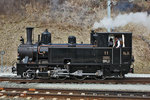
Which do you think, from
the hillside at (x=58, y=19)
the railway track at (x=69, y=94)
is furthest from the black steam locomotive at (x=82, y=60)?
the hillside at (x=58, y=19)

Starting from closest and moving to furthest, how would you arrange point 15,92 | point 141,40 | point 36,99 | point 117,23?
point 36,99, point 15,92, point 117,23, point 141,40

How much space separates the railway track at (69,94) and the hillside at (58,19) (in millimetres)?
12639

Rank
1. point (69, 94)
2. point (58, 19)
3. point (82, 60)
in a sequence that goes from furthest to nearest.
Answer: point (58, 19)
point (82, 60)
point (69, 94)

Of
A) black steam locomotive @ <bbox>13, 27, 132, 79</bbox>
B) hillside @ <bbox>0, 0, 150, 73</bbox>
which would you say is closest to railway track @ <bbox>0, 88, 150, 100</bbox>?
black steam locomotive @ <bbox>13, 27, 132, 79</bbox>

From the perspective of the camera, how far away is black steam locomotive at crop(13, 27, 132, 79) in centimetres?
1190

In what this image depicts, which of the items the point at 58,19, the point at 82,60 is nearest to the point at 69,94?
the point at 82,60

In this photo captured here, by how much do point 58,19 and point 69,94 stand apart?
1811cm

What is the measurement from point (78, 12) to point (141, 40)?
9.04 metres

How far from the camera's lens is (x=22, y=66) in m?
12.2

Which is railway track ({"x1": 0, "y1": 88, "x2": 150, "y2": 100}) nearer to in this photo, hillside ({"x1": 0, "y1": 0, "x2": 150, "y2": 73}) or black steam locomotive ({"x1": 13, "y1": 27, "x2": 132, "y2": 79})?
black steam locomotive ({"x1": 13, "y1": 27, "x2": 132, "y2": 79})

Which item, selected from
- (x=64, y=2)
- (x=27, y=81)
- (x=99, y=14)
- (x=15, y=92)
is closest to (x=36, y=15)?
(x=64, y=2)

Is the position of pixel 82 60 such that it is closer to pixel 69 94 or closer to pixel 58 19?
pixel 69 94

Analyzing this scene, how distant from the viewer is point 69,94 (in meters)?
9.15

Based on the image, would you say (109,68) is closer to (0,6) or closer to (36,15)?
(36,15)
